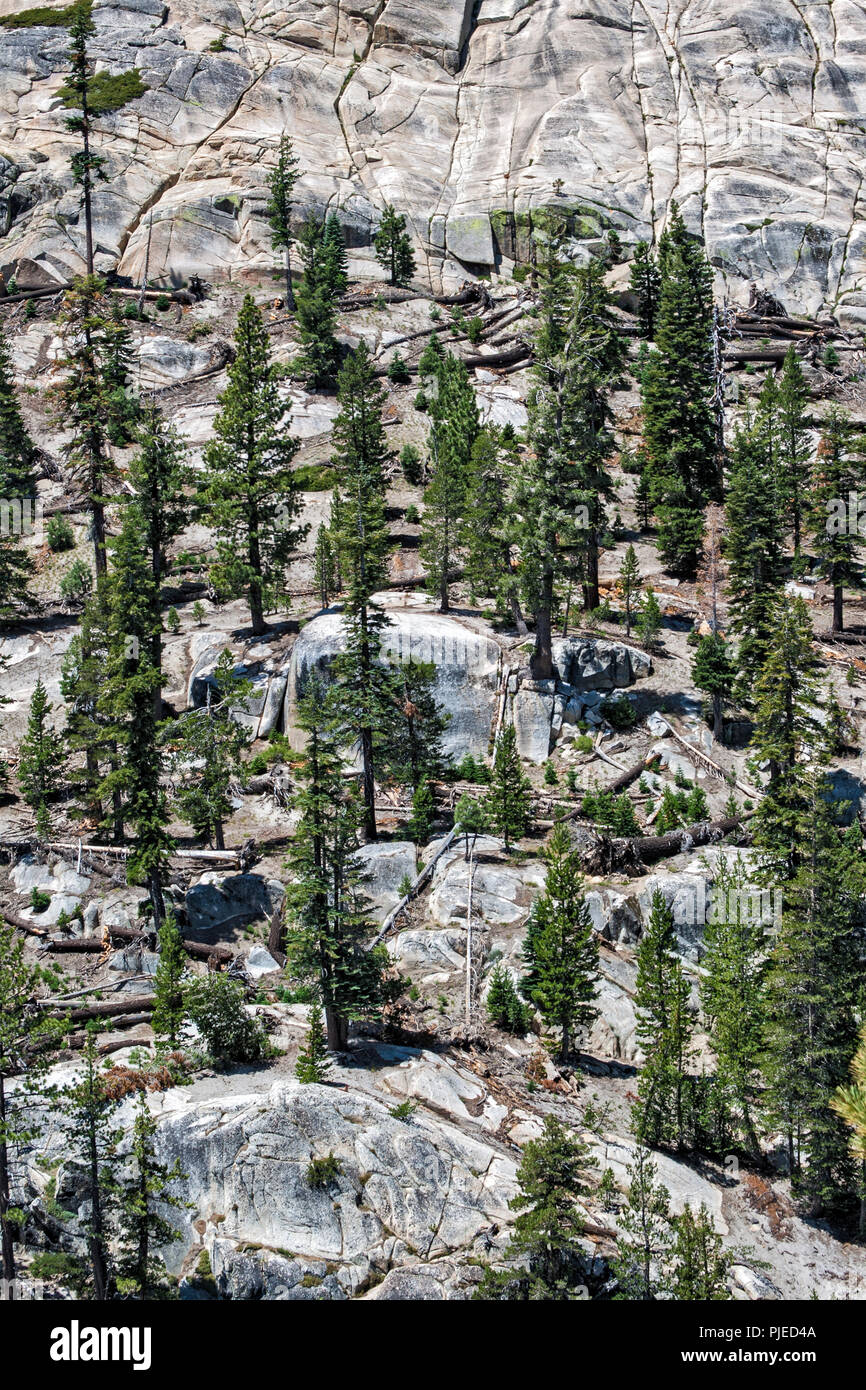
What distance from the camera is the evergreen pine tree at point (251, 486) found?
49.0 meters

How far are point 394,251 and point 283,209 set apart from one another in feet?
30.7

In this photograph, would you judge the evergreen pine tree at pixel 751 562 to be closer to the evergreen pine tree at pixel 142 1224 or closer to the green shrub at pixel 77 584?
the evergreen pine tree at pixel 142 1224

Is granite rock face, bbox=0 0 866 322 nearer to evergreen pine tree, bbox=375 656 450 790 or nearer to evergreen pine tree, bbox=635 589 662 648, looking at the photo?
evergreen pine tree, bbox=635 589 662 648

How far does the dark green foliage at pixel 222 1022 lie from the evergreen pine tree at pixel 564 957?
817cm

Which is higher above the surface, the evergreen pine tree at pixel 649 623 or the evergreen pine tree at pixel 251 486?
the evergreen pine tree at pixel 251 486

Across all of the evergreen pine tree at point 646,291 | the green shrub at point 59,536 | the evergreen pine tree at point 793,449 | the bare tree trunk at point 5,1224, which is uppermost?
the evergreen pine tree at point 646,291

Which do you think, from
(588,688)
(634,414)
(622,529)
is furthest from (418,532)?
(634,414)

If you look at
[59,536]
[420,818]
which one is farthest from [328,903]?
[59,536]

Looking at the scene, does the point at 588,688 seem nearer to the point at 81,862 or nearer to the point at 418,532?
the point at 418,532

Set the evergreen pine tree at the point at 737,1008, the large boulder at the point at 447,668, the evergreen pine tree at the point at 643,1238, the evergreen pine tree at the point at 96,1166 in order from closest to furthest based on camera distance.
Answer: the evergreen pine tree at the point at 96,1166 → the evergreen pine tree at the point at 643,1238 → the evergreen pine tree at the point at 737,1008 → the large boulder at the point at 447,668

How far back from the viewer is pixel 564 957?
32000 millimetres

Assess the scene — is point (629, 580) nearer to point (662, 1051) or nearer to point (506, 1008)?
point (506, 1008)

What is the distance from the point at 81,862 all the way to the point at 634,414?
4755 centimetres

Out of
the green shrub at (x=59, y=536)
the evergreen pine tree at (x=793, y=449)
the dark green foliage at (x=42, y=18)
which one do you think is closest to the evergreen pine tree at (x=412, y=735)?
the evergreen pine tree at (x=793, y=449)
